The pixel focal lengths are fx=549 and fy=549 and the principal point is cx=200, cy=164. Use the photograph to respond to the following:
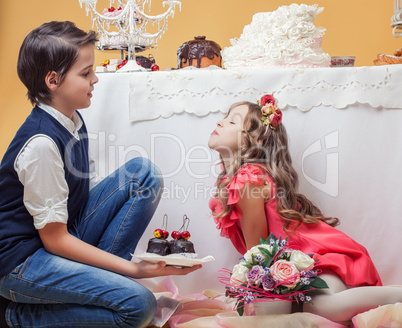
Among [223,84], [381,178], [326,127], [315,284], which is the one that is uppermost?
[223,84]

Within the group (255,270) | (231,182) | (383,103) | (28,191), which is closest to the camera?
(28,191)

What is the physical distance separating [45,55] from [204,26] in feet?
8.90

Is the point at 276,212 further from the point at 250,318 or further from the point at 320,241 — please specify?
the point at 250,318

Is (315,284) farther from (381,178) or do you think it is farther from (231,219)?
(381,178)

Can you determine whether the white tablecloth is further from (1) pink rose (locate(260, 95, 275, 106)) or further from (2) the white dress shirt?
(2) the white dress shirt

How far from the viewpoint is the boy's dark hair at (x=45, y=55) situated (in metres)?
1.49

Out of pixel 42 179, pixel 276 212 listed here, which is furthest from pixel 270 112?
pixel 42 179

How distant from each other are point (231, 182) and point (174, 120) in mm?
393

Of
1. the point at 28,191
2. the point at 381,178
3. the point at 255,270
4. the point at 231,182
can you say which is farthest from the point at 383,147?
the point at 28,191

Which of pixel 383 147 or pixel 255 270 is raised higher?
pixel 383 147

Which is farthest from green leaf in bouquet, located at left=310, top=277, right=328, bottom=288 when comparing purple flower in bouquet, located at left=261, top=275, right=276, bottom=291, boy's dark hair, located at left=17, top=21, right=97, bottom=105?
boy's dark hair, located at left=17, top=21, right=97, bottom=105

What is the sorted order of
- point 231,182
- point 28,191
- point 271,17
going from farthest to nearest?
1. point 271,17
2. point 231,182
3. point 28,191

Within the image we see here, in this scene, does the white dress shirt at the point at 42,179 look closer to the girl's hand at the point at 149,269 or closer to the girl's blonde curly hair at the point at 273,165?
the girl's hand at the point at 149,269

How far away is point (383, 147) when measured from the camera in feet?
6.19
